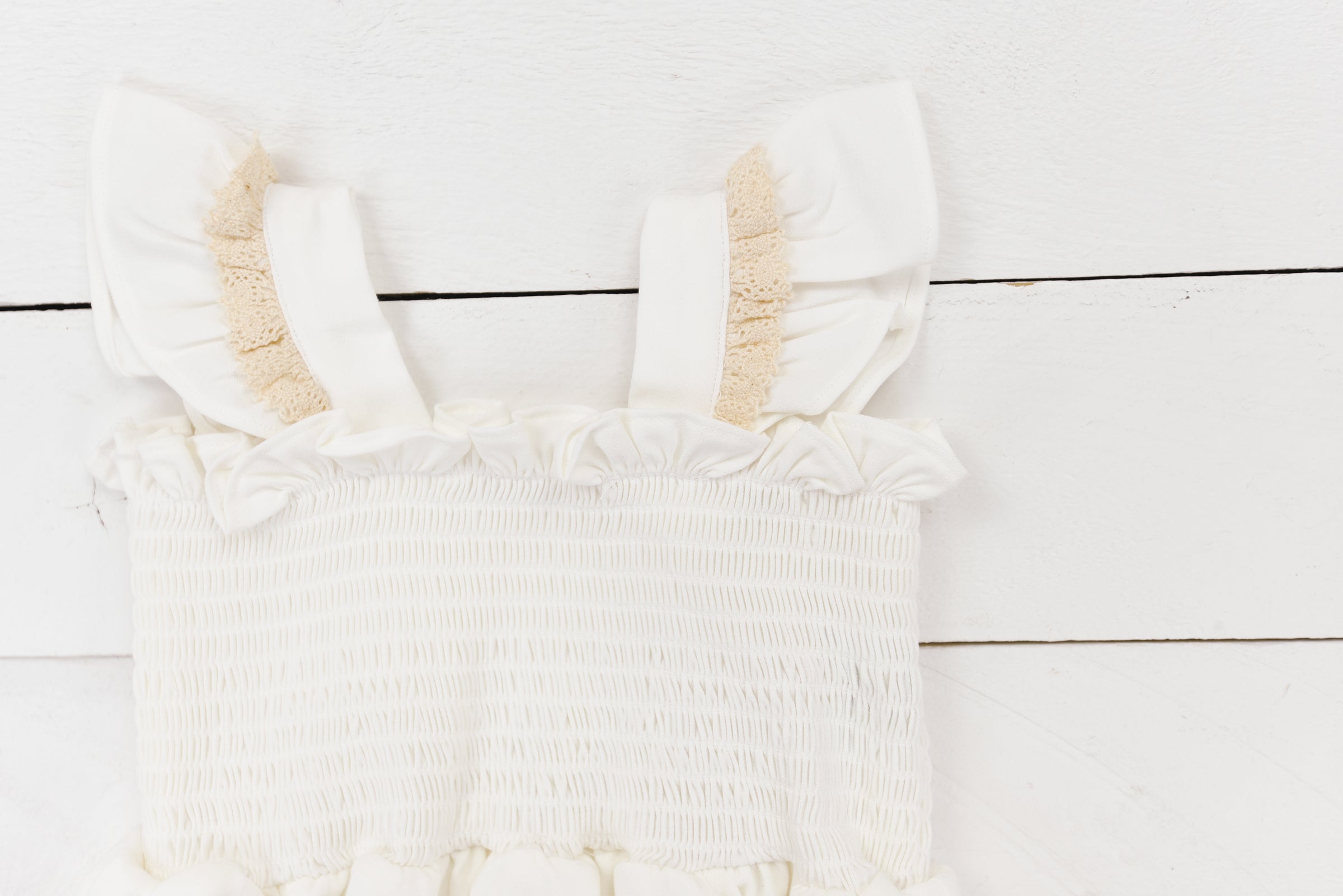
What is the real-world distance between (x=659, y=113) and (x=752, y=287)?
5.7 inches

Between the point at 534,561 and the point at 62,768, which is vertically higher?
the point at 534,561

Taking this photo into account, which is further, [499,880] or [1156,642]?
[1156,642]

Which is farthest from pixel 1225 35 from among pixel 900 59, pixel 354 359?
pixel 354 359

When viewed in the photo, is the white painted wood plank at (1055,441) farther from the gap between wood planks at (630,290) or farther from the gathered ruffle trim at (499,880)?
the gathered ruffle trim at (499,880)

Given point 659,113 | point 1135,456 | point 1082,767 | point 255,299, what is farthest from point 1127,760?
point 255,299

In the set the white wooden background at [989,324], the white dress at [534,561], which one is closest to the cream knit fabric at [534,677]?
the white dress at [534,561]

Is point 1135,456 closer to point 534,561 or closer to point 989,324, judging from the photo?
point 989,324

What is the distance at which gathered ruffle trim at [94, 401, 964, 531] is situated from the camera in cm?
51

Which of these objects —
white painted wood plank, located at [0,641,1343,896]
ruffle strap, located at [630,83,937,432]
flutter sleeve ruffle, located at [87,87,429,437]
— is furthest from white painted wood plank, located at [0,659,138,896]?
ruffle strap, located at [630,83,937,432]

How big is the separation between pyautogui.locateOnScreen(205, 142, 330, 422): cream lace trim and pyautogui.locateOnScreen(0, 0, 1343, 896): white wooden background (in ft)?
0.18

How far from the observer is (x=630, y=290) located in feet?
1.87

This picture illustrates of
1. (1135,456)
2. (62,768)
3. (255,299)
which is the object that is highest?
(255,299)

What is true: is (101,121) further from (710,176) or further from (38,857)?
(38,857)

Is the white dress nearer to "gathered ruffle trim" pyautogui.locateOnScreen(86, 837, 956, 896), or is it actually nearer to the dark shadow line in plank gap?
"gathered ruffle trim" pyautogui.locateOnScreen(86, 837, 956, 896)
